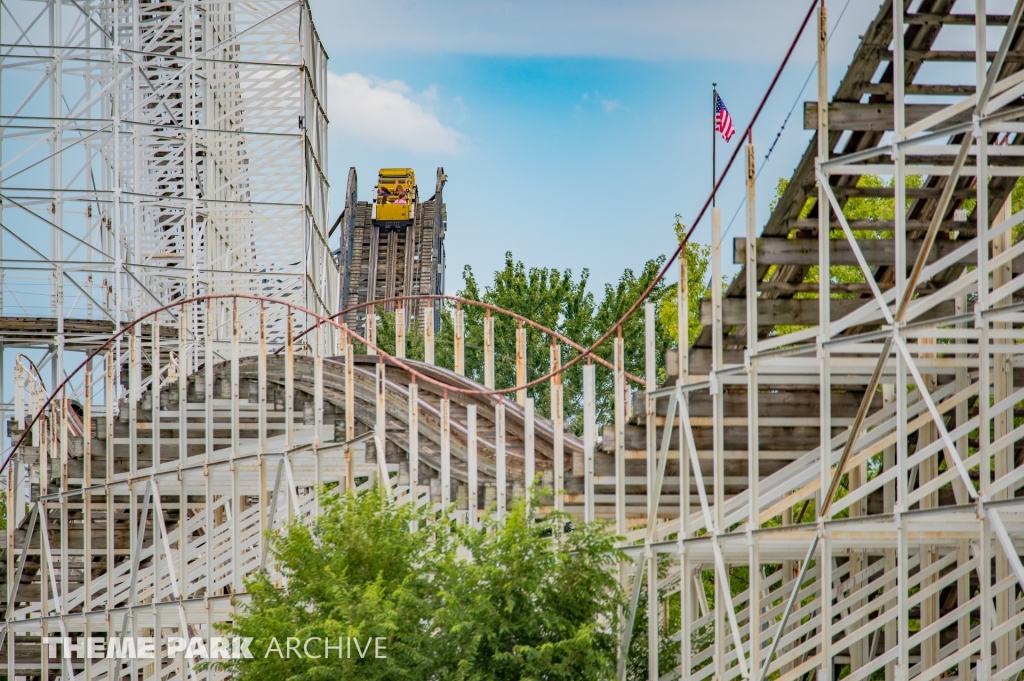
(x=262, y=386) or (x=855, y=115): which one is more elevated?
(x=855, y=115)

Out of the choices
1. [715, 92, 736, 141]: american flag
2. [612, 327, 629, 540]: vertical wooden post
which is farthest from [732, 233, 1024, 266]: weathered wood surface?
[715, 92, 736, 141]: american flag

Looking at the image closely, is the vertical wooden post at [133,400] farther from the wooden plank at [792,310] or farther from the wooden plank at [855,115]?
the wooden plank at [855,115]

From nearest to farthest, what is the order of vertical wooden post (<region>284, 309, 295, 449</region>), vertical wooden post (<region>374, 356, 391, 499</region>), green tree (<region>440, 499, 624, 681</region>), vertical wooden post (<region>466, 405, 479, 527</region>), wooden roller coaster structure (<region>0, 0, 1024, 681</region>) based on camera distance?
wooden roller coaster structure (<region>0, 0, 1024, 681</region>), green tree (<region>440, 499, 624, 681</region>), vertical wooden post (<region>466, 405, 479, 527</region>), vertical wooden post (<region>374, 356, 391, 499</region>), vertical wooden post (<region>284, 309, 295, 449</region>)

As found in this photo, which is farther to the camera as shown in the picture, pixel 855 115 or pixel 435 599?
pixel 435 599

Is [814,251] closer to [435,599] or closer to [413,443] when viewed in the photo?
[435,599]

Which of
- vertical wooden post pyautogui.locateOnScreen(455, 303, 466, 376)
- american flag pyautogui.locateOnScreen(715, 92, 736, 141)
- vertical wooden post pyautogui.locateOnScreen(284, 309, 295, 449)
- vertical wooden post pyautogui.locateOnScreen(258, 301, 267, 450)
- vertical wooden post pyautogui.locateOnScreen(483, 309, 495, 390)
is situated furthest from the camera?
american flag pyautogui.locateOnScreen(715, 92, 736, 141)

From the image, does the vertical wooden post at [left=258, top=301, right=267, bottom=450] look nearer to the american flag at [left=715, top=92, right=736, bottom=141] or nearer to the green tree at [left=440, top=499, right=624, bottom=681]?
the green tree at [left=440, top=499, right=624, bottom=681]

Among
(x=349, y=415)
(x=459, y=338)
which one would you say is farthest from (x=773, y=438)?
(x=349, y=415)

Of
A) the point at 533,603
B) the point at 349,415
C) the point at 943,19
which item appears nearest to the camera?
the point at 943,19

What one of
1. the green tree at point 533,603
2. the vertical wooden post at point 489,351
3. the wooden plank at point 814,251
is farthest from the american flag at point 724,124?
the wooden plank at point 814,251

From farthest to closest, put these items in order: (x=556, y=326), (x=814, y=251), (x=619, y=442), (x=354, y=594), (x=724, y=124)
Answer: (x=556, y=326) → (x=724, y=124) → (x=619, y=442) → (x=354, y=594) → (x=814, y=251)

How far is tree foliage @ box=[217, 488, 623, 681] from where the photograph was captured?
14570 mm

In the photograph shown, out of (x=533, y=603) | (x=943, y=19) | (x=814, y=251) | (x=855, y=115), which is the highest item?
(x=943, y=19)

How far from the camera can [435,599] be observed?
15.3 meters
